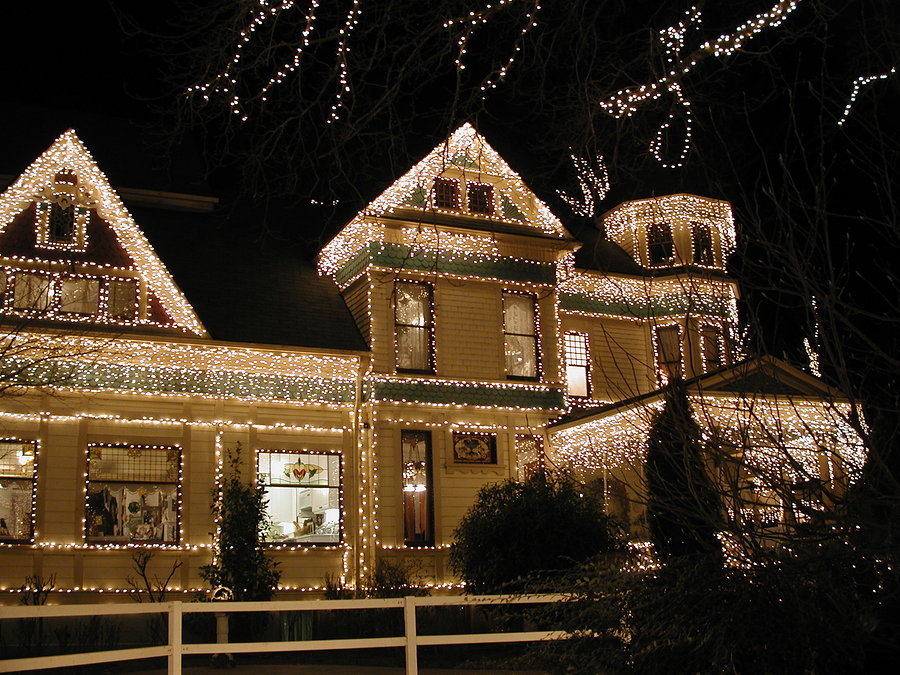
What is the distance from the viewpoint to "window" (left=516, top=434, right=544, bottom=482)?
64.7 feet

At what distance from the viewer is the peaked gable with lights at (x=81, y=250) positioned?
55.1ft

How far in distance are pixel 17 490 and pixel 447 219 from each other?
9.68 meters

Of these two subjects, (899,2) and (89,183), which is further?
(89,183)

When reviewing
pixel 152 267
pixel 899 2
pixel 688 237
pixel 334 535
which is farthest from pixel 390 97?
pixel 688 237

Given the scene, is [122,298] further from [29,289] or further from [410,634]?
[410,634]

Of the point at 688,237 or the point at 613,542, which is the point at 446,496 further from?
the point at 688,237

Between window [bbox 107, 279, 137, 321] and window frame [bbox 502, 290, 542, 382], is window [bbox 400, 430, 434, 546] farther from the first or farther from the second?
window [bbox 107, 279, 137, 321]

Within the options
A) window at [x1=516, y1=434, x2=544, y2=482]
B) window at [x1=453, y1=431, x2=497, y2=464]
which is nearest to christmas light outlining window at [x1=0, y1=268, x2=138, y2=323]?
window at [x1=453, y1=431, x2=497, y2=464]

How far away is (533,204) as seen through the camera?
2061 cm

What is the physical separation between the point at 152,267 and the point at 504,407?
7.43 meters

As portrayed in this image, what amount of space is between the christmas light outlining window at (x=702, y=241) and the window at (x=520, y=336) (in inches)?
218

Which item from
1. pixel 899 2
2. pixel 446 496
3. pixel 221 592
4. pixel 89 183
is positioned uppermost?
pixel 89 183

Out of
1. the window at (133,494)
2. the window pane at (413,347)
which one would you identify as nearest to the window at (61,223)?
the window at (133,494)

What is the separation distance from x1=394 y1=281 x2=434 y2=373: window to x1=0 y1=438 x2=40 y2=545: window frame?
6910mm
